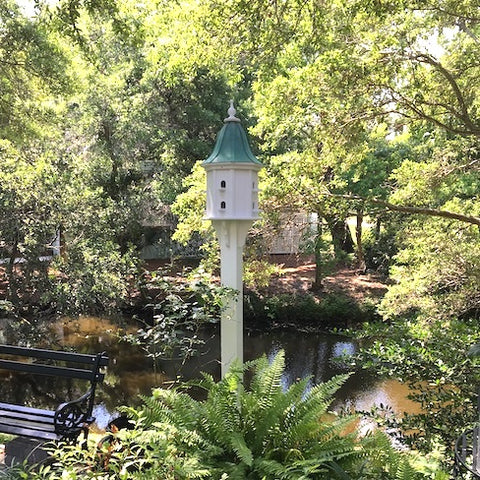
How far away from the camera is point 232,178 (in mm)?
4367

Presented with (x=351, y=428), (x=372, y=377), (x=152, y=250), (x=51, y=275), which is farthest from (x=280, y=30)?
(x=152, y=250)

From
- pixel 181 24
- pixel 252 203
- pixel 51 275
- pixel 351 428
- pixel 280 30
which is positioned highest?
pixel 181 24

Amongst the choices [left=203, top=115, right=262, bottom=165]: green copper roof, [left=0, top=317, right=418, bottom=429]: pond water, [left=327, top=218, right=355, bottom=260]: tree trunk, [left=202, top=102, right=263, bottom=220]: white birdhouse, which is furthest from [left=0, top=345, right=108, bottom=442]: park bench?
[left=327, top=218, right=355, bottom=260]: tree trunk

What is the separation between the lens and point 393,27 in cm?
425

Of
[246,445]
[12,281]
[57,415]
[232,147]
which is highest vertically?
[232,147]

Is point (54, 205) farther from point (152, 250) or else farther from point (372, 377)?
point (152, 250)

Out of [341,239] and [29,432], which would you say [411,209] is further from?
[341,239]

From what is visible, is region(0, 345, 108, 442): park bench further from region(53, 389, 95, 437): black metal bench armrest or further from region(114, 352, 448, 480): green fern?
region(114, 352, 448, 480): green fern

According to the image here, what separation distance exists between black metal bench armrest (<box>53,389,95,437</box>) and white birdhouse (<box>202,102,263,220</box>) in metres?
2.07

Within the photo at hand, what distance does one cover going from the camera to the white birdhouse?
4.36 metres

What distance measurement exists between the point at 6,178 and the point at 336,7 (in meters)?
5.49

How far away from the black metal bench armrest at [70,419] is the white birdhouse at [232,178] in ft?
6.80

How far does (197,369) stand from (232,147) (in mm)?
5313

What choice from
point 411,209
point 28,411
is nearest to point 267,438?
point 28,411
